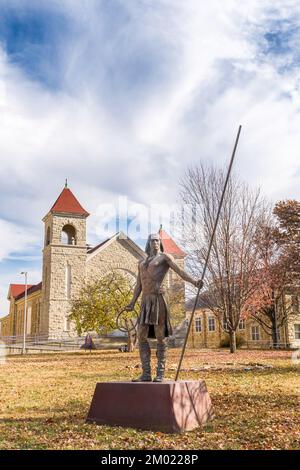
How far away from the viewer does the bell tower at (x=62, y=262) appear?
44750mm

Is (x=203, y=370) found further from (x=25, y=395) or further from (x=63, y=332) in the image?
(x=63, y=332)

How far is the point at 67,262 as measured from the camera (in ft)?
153

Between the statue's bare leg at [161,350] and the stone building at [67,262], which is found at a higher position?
the stone building at [67,262]

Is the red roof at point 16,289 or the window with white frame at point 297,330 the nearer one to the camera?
the window with white frame at point 297,330

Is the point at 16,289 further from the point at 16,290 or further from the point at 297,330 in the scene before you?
the point at 297,330

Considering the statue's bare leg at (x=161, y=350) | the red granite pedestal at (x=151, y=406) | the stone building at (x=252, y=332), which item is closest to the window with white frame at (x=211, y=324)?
the stone building at (x=252, y=332)

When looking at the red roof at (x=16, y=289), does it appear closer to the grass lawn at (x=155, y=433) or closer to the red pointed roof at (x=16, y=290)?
the red pointed roof at (x=16, y=290)

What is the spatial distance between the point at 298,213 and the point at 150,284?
21727 mm

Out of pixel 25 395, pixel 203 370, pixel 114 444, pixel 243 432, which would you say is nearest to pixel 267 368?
pixel 203 370

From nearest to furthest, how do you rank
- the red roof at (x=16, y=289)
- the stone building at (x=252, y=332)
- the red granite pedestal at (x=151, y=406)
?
the red granite pedestal at (x=151, y=406)
the stone building at (x=252, y=332)
the red roof at (x=16, y=289)

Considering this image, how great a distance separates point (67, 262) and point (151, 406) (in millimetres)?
40413

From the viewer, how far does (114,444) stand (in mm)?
6066

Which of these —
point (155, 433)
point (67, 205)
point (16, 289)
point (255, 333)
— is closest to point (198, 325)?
point (255, 333)
